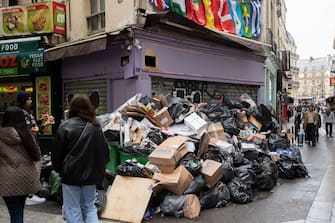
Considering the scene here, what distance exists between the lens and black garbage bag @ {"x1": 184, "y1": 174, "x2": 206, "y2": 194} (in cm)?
594

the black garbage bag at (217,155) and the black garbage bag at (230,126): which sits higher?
the black garbage bag at (230,126)

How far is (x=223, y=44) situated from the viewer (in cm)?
1261

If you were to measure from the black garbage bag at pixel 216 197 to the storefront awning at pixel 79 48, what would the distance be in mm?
4476

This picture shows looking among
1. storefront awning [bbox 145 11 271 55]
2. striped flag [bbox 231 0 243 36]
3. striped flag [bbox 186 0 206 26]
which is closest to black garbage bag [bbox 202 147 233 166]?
storefront awning [bbox 145 11 271 55]

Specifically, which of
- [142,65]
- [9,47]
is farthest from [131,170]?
[9,47]

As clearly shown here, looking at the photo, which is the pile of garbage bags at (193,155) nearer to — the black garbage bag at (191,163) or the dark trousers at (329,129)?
the black garbage bag at (191,163)

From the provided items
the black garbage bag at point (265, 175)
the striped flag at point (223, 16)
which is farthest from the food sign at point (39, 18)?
the black garbage bag at point (265, 175)

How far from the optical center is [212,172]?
6.18m

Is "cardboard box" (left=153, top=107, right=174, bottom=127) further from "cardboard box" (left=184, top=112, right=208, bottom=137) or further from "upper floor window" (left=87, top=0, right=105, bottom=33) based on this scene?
"upper floor window" (left=87, top=0, right=105, bottom=33)

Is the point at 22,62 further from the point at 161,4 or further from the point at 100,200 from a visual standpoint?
the point at 100,200

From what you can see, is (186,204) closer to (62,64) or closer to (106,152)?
(106,152)

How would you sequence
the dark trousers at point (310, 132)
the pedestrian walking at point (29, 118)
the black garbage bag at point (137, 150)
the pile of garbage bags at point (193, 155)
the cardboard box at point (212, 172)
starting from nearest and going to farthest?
1. the pedestrian walking at point (29, 118)
2. the pile of garbage bags at point (193, 155)
3. the cardboard box at point (212, 172)
4. the black garbage bag at point (137, 150)
5. the dark trousers at point (310, 132)

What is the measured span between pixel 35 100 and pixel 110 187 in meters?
7.08

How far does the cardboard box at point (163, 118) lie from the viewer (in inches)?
303
